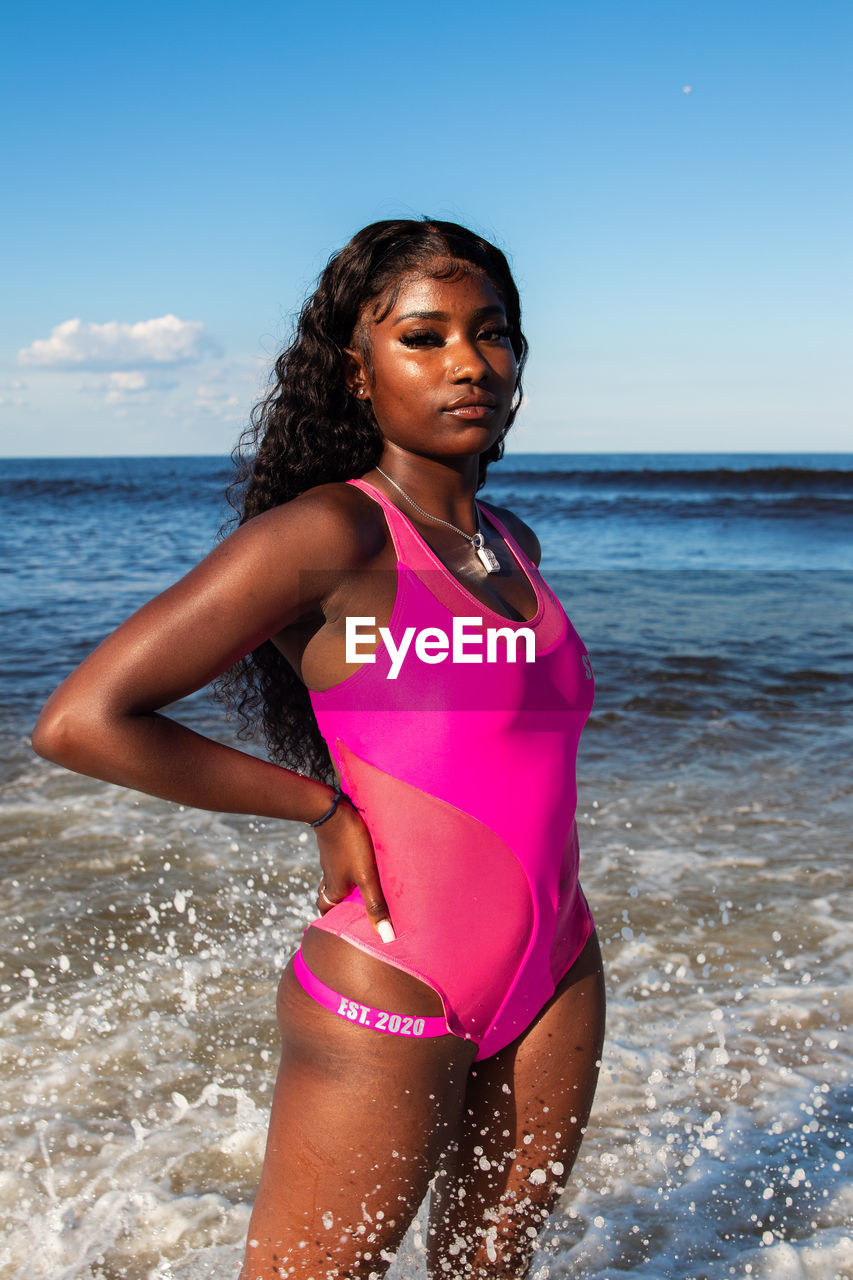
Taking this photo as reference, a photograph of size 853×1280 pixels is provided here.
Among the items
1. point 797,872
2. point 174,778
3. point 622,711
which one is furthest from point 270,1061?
point 622,711

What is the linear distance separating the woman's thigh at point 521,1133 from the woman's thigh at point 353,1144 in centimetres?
19

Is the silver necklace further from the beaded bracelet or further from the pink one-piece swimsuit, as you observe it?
the beaded bracelet

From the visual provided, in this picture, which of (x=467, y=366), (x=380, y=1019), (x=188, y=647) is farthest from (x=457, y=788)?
(x=467, y=366)

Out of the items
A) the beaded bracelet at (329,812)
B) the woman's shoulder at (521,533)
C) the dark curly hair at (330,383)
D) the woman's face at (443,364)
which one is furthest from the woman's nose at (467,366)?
the beaded bracelet at (329,812)

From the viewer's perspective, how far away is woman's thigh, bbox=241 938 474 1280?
1718mm

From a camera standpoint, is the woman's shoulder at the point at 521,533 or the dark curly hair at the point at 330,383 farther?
the woman's shoulder at the point at 521,533

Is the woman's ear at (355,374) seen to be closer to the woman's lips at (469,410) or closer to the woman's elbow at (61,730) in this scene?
the woman's lips at (469,410)

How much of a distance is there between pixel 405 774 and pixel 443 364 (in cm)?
75

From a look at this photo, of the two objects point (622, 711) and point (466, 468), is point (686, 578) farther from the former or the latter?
point (466, 468)

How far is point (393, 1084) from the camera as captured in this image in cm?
172

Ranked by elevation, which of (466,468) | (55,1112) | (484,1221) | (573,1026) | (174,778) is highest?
(466,468)

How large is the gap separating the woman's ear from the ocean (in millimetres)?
1978

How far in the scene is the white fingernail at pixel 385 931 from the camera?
1.76m

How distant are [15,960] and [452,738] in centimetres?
324
